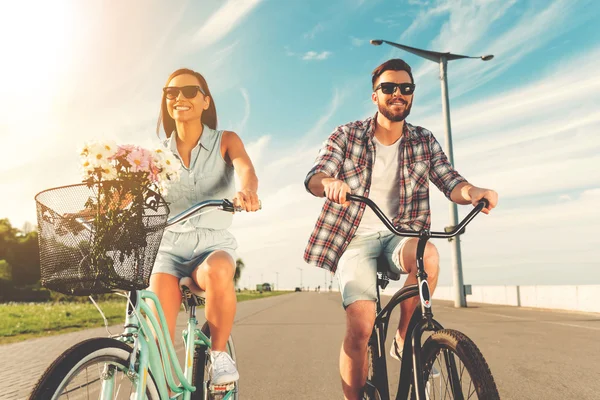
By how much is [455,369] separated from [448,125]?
21.0m

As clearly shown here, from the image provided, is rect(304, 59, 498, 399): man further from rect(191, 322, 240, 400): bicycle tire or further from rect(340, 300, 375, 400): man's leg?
rect(191, 322, 240, 400): bicycle tire

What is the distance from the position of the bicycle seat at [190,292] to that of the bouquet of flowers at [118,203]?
78 centimetres

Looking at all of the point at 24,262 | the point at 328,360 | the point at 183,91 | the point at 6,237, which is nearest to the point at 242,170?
the point at 183,91

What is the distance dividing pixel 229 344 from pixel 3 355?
5.55 m

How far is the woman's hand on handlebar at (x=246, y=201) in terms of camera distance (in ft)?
9.32

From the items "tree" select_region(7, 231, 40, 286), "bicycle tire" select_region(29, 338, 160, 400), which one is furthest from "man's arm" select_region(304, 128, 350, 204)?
"tree" select_region(7, 231, 40, 286)

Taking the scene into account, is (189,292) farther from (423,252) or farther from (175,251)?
(423,252)

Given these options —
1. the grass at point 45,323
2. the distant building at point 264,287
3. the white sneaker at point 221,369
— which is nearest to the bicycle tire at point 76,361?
the white sneaker at point 221,369

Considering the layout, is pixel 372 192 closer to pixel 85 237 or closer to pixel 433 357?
pixel 433 357

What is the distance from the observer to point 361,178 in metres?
3.45

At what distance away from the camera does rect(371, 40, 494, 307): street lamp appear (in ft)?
70.4

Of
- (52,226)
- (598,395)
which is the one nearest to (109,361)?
(52,226)

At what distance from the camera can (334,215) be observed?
3428 mm

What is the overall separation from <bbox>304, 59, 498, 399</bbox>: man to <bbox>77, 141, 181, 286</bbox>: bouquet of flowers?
1068mm
